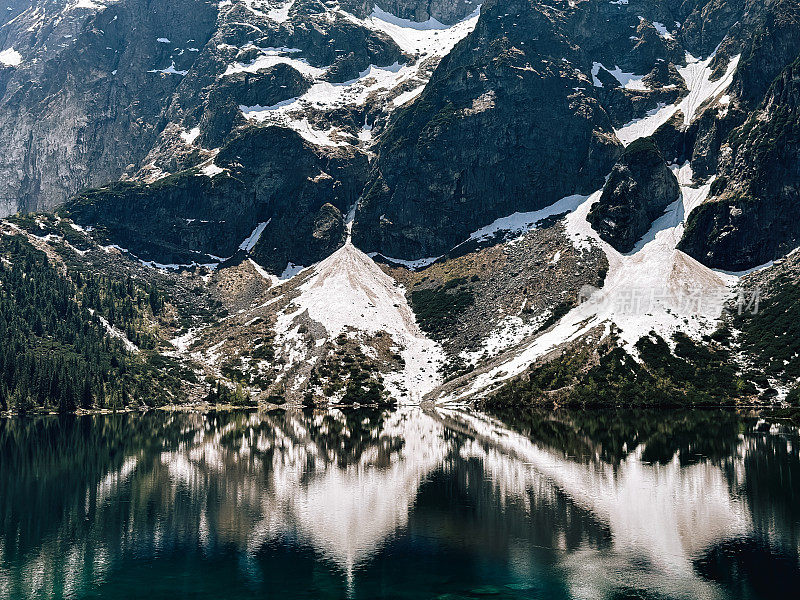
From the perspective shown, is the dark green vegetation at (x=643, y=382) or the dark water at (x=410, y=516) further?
the dark green vegetation at (x=643, y=382)

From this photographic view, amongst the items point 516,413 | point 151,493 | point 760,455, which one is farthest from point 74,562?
point 516,413

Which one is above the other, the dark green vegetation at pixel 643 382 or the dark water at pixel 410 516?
the dark green vegetation at pixel 643 382

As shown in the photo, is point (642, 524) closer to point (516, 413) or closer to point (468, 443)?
point (468, 443)

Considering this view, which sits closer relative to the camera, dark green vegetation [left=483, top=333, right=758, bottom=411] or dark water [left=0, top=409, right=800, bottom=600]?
dark water [left=0, top=409, right=800, bottom=600]

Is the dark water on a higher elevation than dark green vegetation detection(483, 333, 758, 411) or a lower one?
lower
